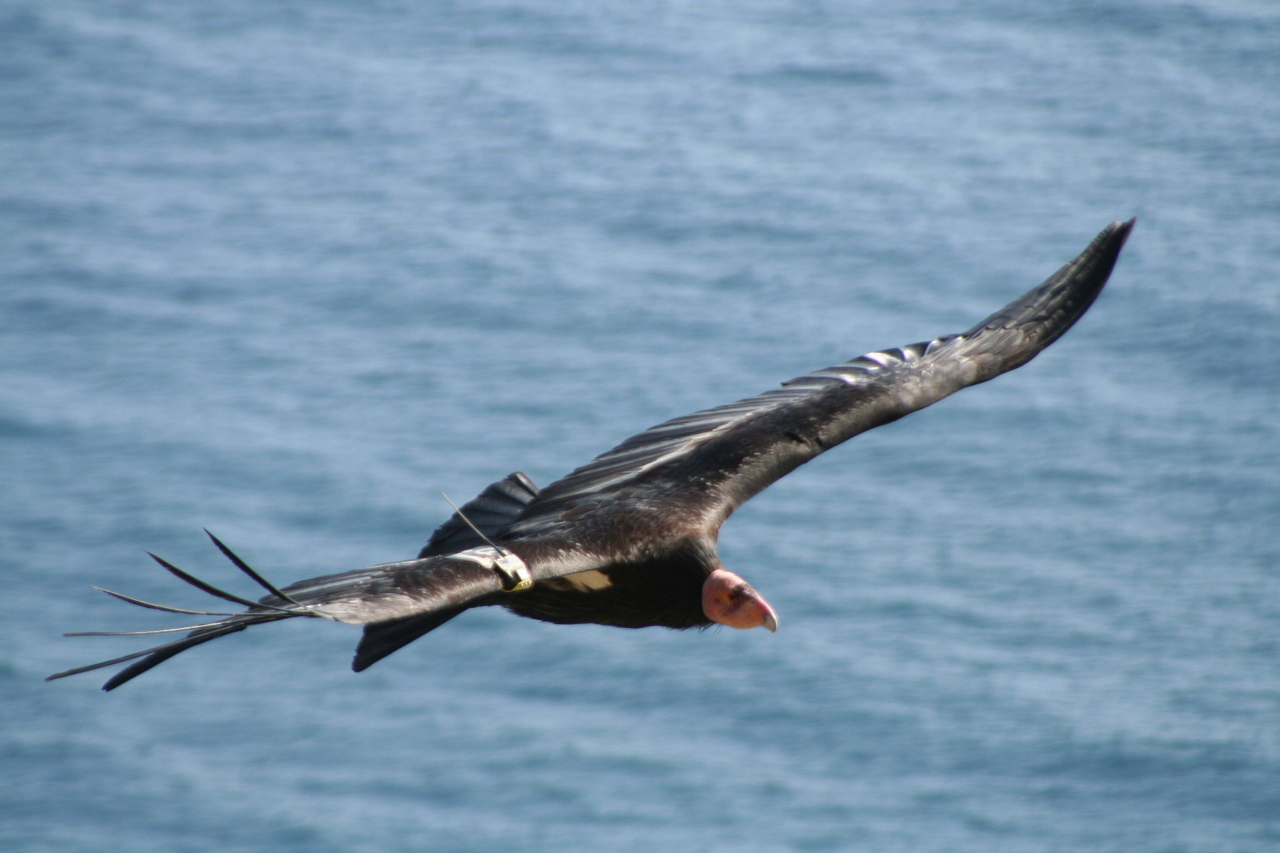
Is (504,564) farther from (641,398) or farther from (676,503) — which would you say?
(641,398)

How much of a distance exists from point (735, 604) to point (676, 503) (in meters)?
0.74

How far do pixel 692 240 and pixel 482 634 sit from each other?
9.15m

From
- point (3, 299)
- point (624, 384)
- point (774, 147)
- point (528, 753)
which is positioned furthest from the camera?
point (774, 147)

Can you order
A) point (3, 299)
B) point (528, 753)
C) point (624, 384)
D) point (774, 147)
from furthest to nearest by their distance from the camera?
point (774, 147) → point (3, 299) → point (624, 384) → point (528, 753)

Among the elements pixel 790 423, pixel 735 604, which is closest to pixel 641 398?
pixel 790 423

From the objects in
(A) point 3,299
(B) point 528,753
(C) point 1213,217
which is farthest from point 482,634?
(C) point 1213,217

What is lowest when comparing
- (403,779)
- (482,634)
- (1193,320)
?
(403,779)

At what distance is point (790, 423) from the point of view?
394 inches

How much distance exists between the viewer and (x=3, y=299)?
3431cm

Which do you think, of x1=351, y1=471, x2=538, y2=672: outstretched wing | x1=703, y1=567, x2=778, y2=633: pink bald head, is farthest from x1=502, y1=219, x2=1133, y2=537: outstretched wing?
x1=703, y1=567, x2=778, y2=633: pink bald head

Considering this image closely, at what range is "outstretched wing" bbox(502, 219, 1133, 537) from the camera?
31.7 ft

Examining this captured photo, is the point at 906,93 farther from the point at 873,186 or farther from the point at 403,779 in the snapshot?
the point at 403,779

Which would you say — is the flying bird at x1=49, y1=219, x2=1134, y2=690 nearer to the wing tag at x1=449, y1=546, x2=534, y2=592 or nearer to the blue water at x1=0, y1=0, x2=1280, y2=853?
the wing tag at x1=449, y1=546, x2=534, y2=592

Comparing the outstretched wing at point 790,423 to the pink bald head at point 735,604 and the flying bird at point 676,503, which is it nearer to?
the flying bird at point 676,503
